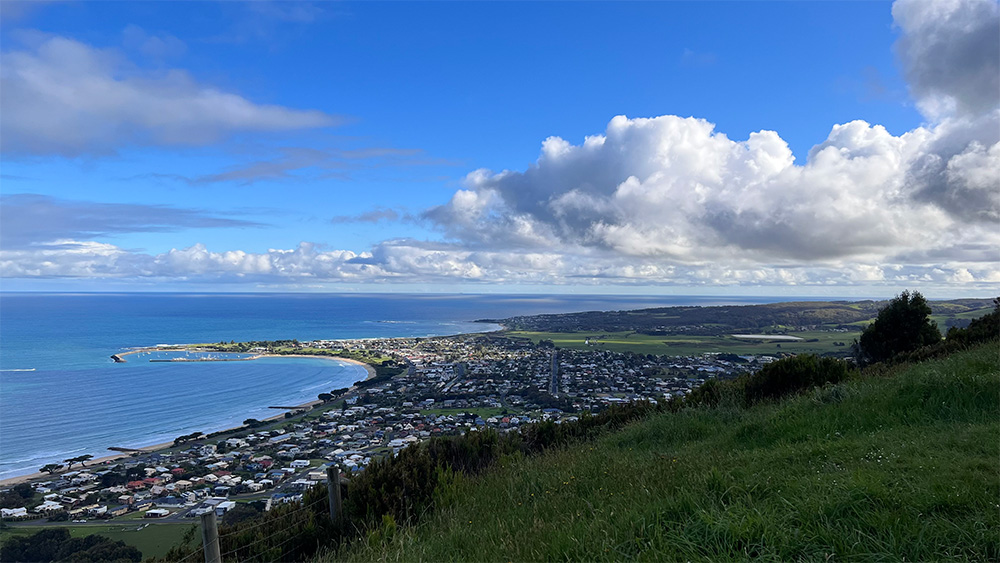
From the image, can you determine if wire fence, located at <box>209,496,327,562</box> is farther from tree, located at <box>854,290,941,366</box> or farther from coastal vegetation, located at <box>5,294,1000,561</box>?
tree, located at <box>854,290,941,366</box>

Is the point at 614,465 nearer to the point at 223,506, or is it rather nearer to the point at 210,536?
the point at 210,536

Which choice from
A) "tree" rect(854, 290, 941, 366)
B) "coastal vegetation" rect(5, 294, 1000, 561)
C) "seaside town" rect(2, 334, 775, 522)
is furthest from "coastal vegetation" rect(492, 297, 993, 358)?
"coastal vegetation" rect(5, 294, 1000, 561)

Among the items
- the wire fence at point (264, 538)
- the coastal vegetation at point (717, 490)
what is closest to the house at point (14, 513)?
the wire fence at point (264, 538)

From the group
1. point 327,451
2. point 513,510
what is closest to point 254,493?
point 327,451

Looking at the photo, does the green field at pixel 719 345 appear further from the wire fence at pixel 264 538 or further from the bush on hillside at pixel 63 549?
the wire fence at pixel 264 538

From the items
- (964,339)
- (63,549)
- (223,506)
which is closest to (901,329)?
(964,339)

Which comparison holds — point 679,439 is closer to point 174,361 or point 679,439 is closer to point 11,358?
point 174,361
